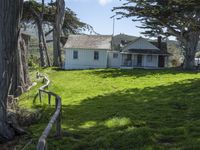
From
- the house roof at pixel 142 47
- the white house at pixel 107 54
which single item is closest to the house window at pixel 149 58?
the white house at pixel 107 54

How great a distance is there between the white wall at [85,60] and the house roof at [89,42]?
57 cm

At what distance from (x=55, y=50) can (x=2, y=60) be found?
35642mm

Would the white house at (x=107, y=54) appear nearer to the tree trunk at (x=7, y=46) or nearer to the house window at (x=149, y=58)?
the house window at (x=149, y=58)

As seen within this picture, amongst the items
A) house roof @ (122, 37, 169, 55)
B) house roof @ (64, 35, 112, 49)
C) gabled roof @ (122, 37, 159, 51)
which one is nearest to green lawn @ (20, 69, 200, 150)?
house roof @ (64, 35, 112, 49)

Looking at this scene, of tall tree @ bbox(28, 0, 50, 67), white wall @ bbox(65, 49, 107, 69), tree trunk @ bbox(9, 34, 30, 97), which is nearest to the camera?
tree trunk @ bbox(9, 34, 30, 97)

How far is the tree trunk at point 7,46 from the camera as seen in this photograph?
9484 millimetres

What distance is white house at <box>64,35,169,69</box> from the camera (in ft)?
146

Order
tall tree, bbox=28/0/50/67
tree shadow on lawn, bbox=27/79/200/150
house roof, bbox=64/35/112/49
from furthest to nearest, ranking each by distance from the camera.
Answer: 1. house roof, bbox=64/35/112/49
2. tall tree, bbox=28/0/50/67
3. tree shadow on lawn, bbox=27/79/200/150

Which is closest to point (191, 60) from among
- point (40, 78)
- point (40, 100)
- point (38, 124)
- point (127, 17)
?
point (127, 17)

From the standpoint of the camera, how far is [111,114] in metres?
12.9

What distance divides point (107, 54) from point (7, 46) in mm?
35491

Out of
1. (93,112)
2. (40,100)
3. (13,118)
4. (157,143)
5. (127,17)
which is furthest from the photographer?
(127,17)

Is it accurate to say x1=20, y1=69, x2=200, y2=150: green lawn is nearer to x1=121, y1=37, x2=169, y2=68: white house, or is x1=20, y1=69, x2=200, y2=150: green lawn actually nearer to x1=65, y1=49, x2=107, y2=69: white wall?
x1=65, y1=49, x2=107, y2=69: white wall

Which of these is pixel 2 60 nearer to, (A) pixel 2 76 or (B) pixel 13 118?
(A) pixel 2 76
